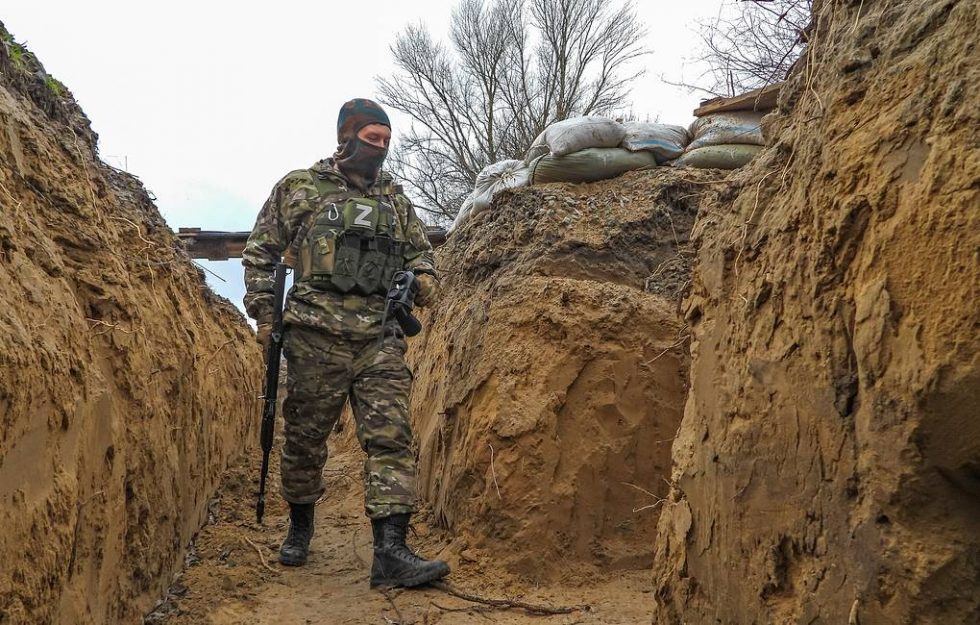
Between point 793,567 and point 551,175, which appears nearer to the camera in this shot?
point 793,567

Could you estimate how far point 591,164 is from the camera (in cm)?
518

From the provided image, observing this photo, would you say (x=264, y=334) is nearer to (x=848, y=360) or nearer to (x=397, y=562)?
(x=397, y=562)

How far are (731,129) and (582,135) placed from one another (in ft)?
3.23

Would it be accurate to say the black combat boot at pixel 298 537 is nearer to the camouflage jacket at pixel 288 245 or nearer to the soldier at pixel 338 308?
the soldier at pixel 338 308

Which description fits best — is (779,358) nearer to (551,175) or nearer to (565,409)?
(565,409)

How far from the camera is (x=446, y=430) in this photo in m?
4.24

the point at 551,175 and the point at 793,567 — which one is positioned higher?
the point at 551,175

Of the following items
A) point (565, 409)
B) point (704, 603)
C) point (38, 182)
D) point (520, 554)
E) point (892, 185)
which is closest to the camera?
point (892, 185)

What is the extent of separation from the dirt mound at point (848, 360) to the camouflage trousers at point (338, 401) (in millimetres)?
1554

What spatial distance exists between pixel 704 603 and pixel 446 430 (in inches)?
87.9

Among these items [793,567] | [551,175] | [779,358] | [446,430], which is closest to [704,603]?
[793,567]

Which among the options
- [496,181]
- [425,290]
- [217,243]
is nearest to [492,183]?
[496,181]

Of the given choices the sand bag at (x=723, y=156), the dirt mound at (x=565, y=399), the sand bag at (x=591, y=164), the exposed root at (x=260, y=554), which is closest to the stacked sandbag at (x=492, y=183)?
the sand bag at (x=591, y=164)

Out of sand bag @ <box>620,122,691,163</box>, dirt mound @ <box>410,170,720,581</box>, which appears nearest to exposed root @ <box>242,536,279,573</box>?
dirt mound @ <box>410,170,720,581</box>
